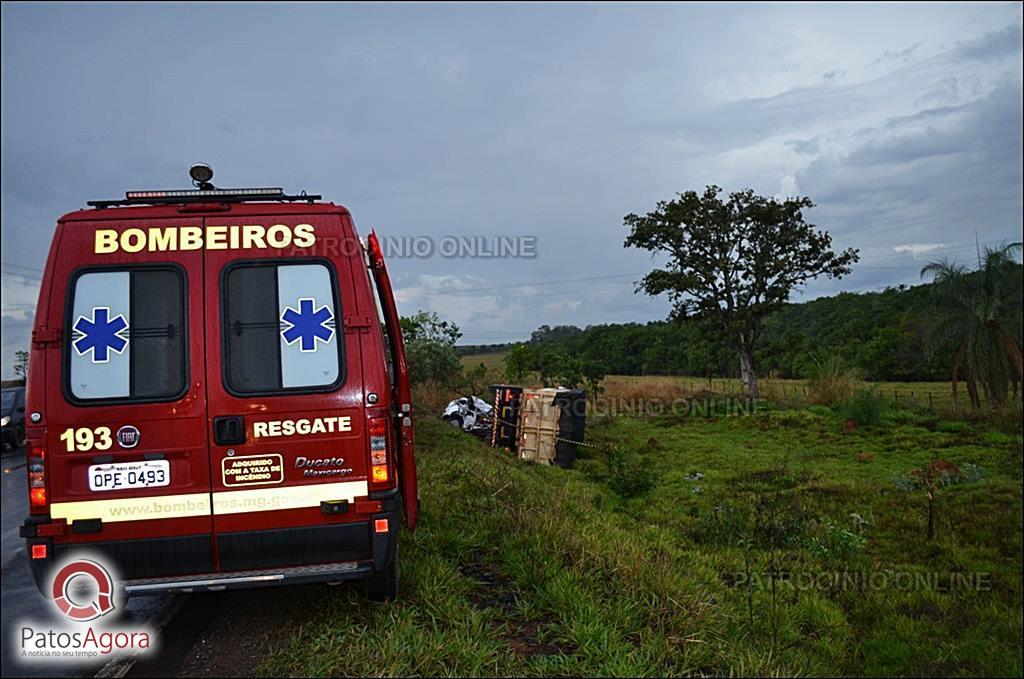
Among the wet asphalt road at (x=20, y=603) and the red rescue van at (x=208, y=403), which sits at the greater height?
the red rescue van at (x=208, y=403)

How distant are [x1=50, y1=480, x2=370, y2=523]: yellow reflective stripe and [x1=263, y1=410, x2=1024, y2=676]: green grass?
2.84 ft

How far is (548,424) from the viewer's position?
54.2ft

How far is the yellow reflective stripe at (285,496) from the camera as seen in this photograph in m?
4.58

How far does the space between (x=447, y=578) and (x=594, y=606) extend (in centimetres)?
120

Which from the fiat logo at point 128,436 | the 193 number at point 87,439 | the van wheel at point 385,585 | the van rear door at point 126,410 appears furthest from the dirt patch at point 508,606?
the 193 number at point 87,439

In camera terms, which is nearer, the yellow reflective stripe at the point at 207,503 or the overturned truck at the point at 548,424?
the yellow reflective stripe at the point at 207,503

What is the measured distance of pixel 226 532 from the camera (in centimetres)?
457

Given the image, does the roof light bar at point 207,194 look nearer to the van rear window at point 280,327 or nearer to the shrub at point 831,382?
the van rear window at point 280,327

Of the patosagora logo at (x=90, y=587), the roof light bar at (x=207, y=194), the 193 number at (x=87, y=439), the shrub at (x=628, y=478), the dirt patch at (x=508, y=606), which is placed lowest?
the shrub at (x=628, y=478)

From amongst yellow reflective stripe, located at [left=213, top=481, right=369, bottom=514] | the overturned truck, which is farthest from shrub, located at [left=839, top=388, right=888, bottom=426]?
yellow reflective stripe, located at [left=213, top=481, right=369, bottom=514]

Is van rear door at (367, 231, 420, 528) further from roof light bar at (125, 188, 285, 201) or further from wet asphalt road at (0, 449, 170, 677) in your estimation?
wet asphalt road at (0, 449, 170, 677)

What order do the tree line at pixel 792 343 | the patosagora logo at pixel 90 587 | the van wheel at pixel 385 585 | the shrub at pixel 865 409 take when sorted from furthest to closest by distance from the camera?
the tree line at pixel 792 343
the shrub at pixel 865 409
the van wheel at pixel 385 585
the patosagora logo at pixel 90 587

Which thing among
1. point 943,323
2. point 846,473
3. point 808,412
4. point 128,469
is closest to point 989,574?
point 846,473

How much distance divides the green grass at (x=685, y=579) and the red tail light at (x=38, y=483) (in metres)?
1.59
